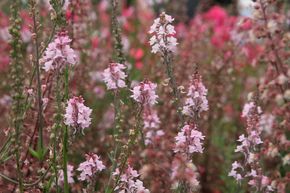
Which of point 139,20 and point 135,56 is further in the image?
point 139,20

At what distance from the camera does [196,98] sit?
265cm

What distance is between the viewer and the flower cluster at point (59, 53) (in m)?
2.43

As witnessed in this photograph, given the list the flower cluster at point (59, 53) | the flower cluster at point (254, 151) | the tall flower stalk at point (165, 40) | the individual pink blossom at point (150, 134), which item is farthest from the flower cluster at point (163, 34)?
the individual pink blossom at point (150, 134)

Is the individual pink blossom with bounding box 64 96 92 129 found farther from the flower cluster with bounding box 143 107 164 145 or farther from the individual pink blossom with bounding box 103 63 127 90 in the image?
the flower cluster with bounding box 143 107 164 145

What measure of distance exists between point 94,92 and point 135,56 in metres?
1.24

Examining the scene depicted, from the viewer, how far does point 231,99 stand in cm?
586

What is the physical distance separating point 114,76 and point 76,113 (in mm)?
248

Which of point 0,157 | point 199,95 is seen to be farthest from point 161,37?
point 0,157

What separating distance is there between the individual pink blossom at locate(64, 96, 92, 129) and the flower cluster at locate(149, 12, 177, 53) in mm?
394

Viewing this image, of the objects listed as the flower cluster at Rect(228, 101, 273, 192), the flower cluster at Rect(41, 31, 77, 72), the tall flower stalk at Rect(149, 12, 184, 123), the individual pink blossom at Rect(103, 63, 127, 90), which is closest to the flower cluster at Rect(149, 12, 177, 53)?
the tall flower stalk at Rect(149, 12, 184, 123)

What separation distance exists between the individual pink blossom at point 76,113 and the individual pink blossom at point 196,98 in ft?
1.41

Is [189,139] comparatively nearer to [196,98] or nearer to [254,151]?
[196,98]

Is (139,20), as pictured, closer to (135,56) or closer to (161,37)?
(135,56)

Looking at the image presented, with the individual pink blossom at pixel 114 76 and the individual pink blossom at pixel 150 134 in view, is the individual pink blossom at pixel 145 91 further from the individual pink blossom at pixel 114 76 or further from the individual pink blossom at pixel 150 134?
the individual pink blossom at pixel 150 134
